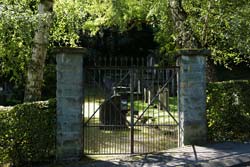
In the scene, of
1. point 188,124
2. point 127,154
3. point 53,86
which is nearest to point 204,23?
point 188,124

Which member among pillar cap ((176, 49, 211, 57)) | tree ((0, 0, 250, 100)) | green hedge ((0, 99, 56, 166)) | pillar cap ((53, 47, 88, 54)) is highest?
tree ((0, 0, 250, 100))

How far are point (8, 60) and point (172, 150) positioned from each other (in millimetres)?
5827

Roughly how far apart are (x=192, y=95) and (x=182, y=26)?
456 cm

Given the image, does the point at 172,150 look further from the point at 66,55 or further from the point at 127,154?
the point at 66,55

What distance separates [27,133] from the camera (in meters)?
7.73

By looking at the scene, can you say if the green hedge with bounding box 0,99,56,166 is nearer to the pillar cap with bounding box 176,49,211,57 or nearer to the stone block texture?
the stone block texture

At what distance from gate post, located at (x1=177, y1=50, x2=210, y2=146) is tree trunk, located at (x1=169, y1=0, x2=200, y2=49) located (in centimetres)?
402

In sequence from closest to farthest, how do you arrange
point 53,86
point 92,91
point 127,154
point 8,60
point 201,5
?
point 127,154 < point 92,91 < point 8,60 < point 201,5 < point 53,86

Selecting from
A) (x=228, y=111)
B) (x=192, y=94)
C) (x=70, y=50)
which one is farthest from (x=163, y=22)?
(x=70, y=50)

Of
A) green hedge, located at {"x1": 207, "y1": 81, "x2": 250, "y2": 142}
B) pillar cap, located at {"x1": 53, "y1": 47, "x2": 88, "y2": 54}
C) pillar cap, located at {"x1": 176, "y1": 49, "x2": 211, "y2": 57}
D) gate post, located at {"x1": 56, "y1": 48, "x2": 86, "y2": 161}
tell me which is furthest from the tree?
pillar cap, located at {"x1": 176, "y1": 49, "x2": 211, "y2": 57}

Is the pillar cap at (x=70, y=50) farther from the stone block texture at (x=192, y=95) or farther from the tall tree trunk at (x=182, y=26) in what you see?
the tall tree trunk at (x=182, y=26)

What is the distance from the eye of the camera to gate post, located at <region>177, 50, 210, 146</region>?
919 centimetres

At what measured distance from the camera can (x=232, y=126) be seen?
33.1 ft

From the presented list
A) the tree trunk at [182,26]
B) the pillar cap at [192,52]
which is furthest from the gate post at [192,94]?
the tree trunk at [182,26]
